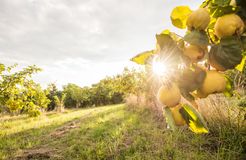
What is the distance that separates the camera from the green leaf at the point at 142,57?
37 centimetres

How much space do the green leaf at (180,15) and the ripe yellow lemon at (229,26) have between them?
63 millimetres

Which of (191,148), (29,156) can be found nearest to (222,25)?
(191,148)

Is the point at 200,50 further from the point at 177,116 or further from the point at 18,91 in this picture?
the point at 18,91

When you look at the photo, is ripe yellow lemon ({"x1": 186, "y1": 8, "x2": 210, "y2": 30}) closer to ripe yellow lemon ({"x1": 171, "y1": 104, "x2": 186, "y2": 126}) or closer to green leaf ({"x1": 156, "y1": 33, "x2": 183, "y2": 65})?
green leaf ({"x1": 156, "y1": 33, "x2": 183, "y2": 65})

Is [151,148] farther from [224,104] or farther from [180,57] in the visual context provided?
[180,57]

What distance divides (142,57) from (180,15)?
110 mm

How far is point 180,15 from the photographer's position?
0.37 m

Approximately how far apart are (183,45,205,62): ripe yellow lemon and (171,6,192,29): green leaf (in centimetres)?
7

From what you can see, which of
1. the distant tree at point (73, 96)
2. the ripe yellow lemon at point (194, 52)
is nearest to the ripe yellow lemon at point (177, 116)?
the ripe yellow lemon at point (194, 52)

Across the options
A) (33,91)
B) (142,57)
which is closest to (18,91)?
(33,91)

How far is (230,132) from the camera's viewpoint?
284 centimetres

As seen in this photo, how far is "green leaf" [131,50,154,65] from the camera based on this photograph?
1.20 ft

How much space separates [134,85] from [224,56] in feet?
41.7

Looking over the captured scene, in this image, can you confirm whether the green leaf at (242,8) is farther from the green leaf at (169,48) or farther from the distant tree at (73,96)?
the distant tree at (73,96)
